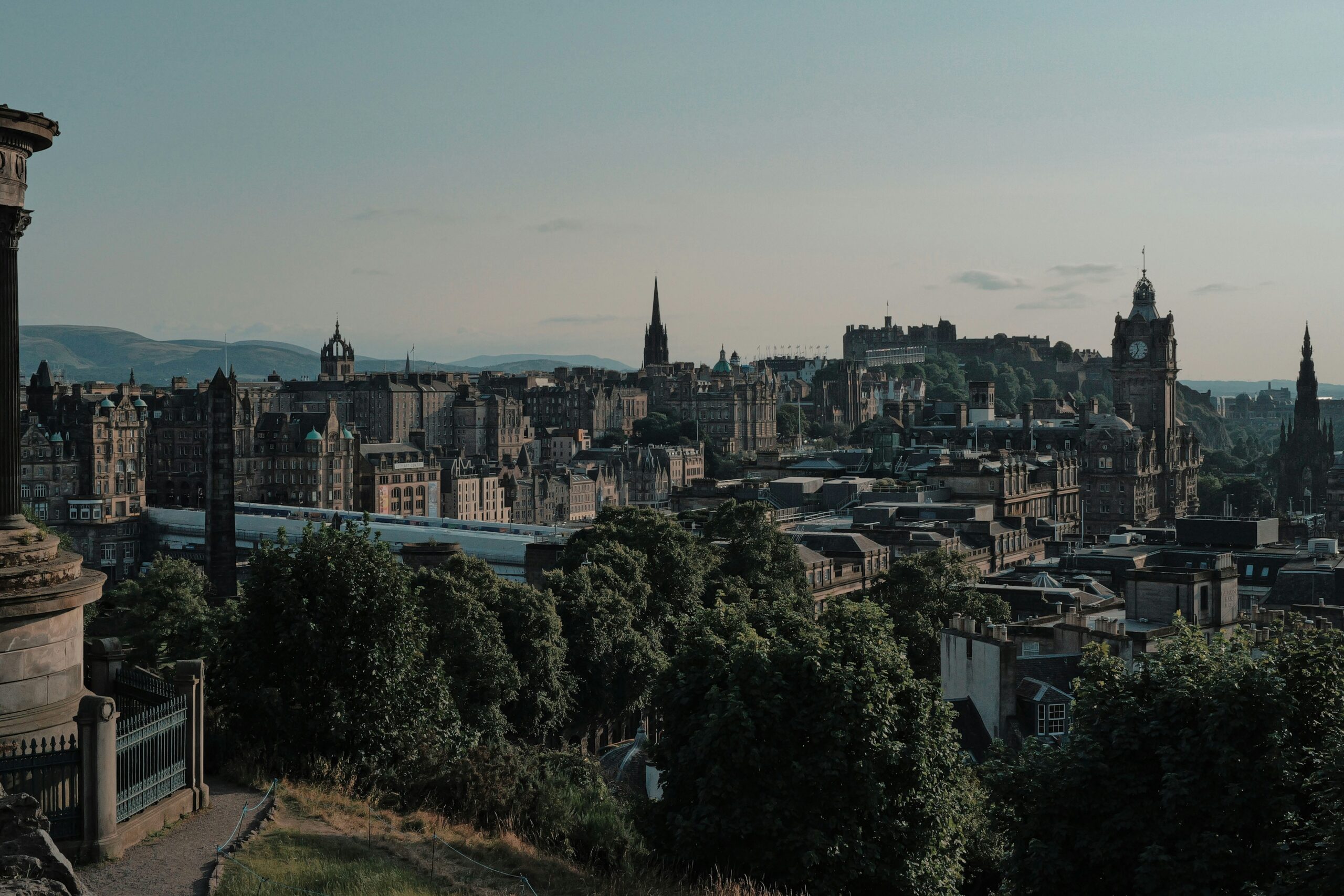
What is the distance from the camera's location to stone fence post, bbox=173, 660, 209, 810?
58.5 feet

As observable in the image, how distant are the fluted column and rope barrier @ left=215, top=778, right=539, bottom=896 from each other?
4.33 metres

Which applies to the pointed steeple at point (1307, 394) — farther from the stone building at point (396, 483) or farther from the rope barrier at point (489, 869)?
the rope barrier at point (489, 869)

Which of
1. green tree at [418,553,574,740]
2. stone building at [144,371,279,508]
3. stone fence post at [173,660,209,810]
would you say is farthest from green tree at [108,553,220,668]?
stone building at [144,371,279,508]

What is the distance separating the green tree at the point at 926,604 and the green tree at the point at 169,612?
2185 cm

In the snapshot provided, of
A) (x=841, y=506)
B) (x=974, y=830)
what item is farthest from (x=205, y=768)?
(x=841, y=506)

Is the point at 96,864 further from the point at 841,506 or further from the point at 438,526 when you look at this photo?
the point at 841,506

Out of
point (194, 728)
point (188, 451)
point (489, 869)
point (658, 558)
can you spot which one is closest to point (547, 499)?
point (188, 451)

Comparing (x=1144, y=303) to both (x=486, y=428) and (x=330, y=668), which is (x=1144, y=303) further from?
(x=330, y=668)

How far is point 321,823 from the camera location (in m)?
18.3

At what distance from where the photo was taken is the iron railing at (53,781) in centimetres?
1527

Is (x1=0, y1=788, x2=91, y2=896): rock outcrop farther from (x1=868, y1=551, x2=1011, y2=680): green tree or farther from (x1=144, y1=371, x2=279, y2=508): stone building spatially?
(x1=144, y1=371, x2=279, y2=508): stone building

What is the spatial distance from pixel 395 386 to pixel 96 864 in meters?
173

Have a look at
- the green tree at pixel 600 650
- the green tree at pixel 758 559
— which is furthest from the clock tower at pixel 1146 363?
the green tree at pixel 600 650

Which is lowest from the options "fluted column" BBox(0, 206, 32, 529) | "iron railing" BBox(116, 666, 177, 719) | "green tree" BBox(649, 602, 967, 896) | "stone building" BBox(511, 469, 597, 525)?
"stone building" BBox(511, 469, 597, 525)
